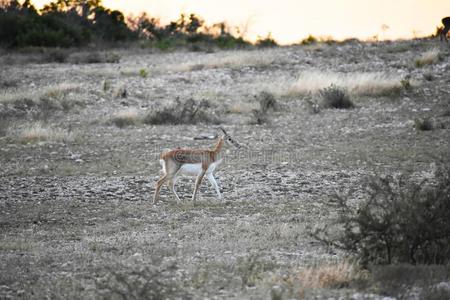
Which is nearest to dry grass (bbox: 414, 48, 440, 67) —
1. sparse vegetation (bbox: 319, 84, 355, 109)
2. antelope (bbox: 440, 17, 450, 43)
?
antelope (bbox: 440, 17, 450, 43)

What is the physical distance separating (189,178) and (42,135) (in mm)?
5533

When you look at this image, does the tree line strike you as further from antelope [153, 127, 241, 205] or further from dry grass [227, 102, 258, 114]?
antelope [153, 127, 241, 205]

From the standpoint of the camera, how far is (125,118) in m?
21.8

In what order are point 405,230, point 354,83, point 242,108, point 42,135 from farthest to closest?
point 354,83
point 242,108
point 42,135
point 405,230

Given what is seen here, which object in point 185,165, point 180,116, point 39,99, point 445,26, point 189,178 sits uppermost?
point 445,26

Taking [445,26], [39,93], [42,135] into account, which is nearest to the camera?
[42,135]

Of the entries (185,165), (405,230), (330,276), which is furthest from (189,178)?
(330,276)

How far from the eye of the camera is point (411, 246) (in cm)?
869

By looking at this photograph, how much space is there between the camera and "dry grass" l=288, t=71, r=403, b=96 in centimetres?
2531

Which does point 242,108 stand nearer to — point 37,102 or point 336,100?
point 336,100

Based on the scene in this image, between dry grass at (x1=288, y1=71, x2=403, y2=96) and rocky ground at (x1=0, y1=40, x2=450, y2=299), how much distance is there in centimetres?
15

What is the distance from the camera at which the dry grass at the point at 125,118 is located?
21.5 m

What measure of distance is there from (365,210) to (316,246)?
1561mm

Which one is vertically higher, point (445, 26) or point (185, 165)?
point (445, 26)
